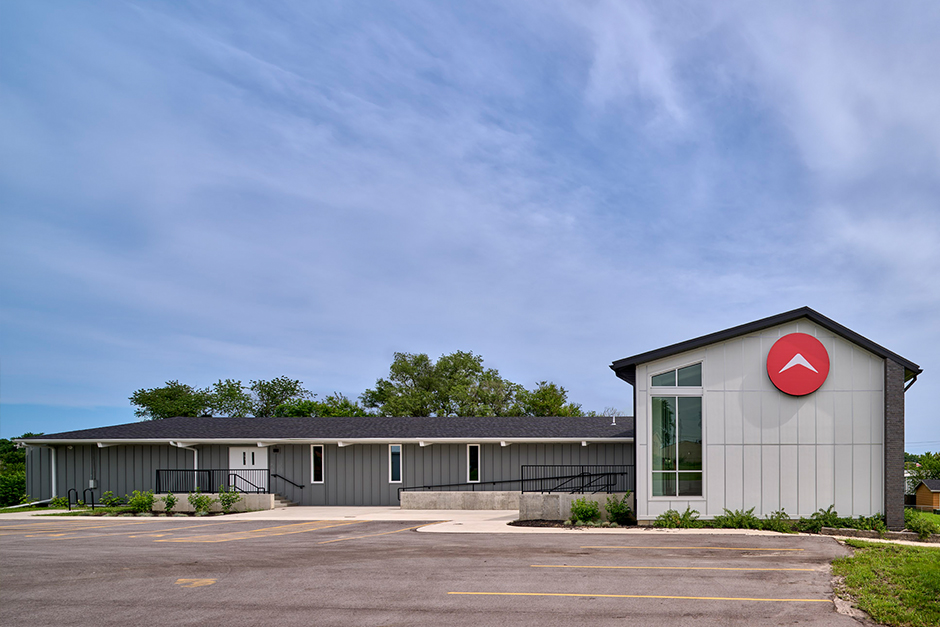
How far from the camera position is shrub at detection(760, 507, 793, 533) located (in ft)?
51.9

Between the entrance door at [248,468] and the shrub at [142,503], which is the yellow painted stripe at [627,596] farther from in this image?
the entrance door at [248,468]

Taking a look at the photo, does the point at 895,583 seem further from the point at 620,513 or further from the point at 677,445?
the point at 620,513

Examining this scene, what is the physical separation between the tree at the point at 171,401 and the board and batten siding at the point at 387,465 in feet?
A: 124

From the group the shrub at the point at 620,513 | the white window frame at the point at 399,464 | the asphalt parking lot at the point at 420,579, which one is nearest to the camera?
the asphalt parking lot at the point at 420,579

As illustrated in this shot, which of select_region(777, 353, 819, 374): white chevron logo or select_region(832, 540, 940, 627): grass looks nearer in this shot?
select_region(832, 540, 940, 627): grass

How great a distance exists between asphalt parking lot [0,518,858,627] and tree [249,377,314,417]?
153 ft

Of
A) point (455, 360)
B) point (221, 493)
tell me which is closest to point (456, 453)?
point (221, 493)

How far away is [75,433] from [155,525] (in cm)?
985

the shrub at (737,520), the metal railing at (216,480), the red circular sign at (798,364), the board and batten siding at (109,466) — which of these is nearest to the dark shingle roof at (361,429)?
the board and batten siding at (109,466)

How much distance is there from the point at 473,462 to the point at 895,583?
1683cm

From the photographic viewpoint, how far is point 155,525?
1903 cm

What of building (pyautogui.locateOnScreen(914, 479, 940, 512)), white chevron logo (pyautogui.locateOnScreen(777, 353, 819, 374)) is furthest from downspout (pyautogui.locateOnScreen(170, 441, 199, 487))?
building (pyautogui.locateOnScreen(914, 479, 940, 512))

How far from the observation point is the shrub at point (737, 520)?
52.9 ft

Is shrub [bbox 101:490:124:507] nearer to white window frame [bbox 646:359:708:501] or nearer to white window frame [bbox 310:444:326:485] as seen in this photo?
white window frame [bbox 310:444:326:485]
